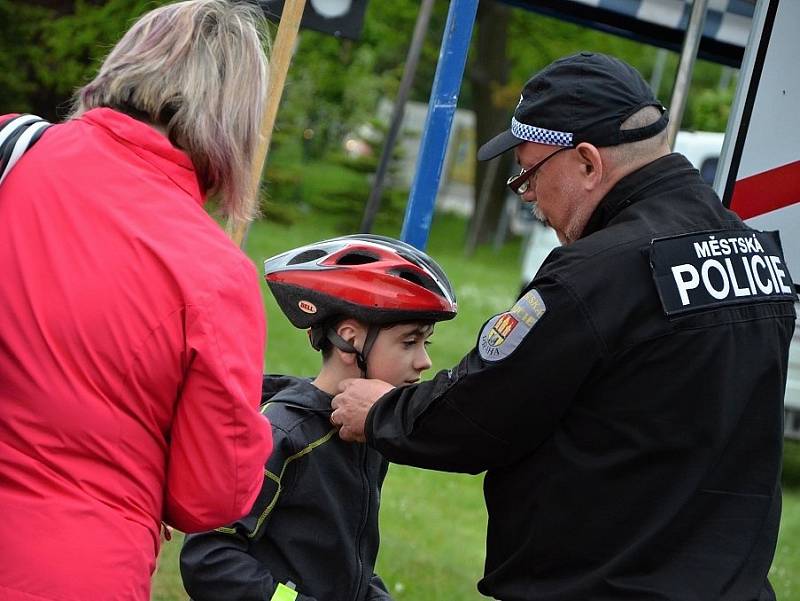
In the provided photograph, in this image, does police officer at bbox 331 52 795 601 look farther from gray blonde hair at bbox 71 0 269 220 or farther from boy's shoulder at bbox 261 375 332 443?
gray blonde hair at bbox 71 0 269 220

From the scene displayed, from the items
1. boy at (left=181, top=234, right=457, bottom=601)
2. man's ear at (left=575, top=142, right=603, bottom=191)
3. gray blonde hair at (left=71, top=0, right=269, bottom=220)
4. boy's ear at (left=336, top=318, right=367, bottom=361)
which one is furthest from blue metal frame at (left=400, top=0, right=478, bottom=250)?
gray blonde hair at (left=71, top=0, right=269, bottom=220)

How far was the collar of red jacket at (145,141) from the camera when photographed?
94.4 inches

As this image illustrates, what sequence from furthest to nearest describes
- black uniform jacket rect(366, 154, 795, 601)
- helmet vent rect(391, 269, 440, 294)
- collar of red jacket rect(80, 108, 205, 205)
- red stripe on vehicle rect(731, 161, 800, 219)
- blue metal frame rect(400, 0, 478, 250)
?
red stripe on vehicle rect(731, 161, 800, 219), blue metal frame rect(400, 0, 478, 250), helmet vent rect(391, 269, 440, 294), black uniform jacket rect(366, 154, 795, 601), collar of red jacket rect(80, 108, 205, 205)

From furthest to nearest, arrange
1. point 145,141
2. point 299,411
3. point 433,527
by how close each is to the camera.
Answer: point 433,527
point 299,411
point 145,141

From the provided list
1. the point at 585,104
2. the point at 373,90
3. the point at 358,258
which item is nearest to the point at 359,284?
the point at 358,258

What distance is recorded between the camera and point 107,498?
234 centimetres

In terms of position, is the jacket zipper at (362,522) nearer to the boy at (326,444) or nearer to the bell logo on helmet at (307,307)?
the boy at (326,444)

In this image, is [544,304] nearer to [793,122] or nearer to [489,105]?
[793,122]

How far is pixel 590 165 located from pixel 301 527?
→ 1.08 metres

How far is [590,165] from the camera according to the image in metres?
2.88

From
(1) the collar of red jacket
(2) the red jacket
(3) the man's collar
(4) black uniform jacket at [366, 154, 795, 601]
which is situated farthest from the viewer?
(3) the man's collar

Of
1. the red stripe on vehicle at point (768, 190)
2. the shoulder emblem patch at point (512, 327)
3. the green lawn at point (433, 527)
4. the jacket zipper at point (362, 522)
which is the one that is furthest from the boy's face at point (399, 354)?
the green lawn at point (433, 527)

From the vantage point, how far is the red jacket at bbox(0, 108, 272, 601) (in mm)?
2277

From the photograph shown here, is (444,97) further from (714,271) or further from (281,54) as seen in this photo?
(714,271)
